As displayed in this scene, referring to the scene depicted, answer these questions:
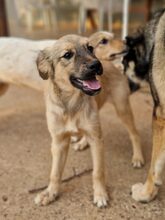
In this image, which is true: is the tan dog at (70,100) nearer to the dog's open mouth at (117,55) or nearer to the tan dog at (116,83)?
the tan dog at (116,83)

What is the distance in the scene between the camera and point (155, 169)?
158 centimetres

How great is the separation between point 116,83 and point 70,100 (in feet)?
A: 1.29

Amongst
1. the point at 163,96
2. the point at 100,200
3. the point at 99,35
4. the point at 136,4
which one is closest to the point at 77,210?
the point at 100,200

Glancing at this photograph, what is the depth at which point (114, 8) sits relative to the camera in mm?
4629

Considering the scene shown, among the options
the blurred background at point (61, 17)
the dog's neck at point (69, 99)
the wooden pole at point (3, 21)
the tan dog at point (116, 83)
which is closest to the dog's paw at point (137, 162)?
the tan dog at point (116, 83)

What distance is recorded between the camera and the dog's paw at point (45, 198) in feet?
5.30

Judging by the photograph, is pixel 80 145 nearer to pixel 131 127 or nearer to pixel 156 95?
pixel 131 127

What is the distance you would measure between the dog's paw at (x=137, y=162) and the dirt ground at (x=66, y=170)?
30 mm

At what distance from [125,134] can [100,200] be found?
2.50 feet

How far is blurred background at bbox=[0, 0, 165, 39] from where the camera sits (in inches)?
211

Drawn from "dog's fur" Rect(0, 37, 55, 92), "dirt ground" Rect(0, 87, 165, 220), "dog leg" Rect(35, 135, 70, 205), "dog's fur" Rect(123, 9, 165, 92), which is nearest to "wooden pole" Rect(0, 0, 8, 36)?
"dirt ground" Rect(0, 87, 165, 220)

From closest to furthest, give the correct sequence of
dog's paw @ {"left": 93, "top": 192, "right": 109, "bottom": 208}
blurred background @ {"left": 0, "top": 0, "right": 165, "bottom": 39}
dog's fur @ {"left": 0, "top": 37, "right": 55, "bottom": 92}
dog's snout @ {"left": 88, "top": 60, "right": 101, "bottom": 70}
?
dog's snout @ {"left": 88, "top": 60, "right": 101, "bottom": 70} < dog's paw @ {"left": 93, "top": 192, "right": 109, "bottom": 208} < dog's fur @ {"left": 0, "top": 37, "right": 55, "bottom": 92} < blurred background @ {"left": 0, "top": 0, "right": 165, "bottom": 39}

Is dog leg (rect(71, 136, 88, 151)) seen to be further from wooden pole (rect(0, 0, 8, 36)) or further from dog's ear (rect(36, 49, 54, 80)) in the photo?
wooden pole (rect(0, 0, 8, 36))

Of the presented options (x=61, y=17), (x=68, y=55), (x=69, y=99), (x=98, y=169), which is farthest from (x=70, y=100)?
(x=61, y=17)
